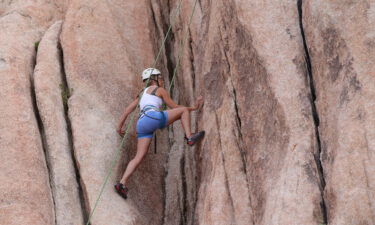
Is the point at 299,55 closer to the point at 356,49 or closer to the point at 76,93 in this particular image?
the point at 356,49

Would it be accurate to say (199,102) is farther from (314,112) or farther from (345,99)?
(345,99)

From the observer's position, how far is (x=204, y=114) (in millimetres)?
14211

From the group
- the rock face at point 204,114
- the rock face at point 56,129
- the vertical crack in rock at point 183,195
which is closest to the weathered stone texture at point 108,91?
the rock face at point 204,114

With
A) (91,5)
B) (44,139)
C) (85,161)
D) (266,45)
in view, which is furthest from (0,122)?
(266,45)

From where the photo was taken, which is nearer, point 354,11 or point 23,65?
point 354,11

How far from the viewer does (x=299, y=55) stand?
501 inches

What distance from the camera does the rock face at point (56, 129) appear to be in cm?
1336

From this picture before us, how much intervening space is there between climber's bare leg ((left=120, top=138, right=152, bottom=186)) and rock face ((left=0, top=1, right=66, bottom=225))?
150 centimetres

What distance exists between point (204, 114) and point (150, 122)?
1.10m

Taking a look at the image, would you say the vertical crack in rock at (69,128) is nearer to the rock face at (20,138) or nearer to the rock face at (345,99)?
the rock face at (20,138)

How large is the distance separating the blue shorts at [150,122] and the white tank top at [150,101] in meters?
0.23

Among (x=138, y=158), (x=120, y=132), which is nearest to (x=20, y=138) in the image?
(x=120, y=132)

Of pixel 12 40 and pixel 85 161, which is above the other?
pixel 12 40

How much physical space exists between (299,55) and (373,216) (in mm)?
3610
